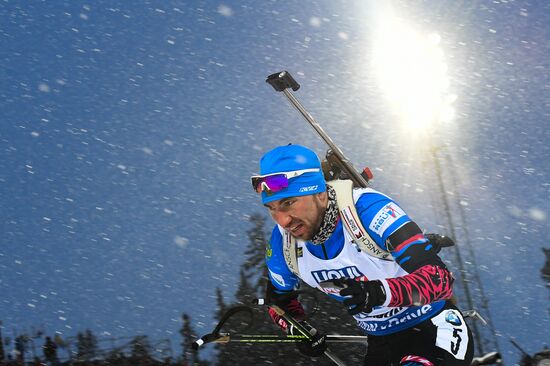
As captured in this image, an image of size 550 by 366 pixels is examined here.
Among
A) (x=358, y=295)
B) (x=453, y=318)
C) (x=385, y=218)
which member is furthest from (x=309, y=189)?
(x=453, y=318)

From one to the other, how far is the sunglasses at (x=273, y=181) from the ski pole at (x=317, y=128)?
591mm

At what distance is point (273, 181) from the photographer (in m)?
3.32

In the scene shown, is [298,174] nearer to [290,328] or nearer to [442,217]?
[290,328]

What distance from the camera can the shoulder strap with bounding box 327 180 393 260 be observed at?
10.7ft

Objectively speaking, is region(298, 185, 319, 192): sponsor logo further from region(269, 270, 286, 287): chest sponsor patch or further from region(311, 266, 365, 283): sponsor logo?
region(269, 270, 286, 287): chest sponsor patch

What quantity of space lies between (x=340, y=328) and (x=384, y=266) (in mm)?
21664

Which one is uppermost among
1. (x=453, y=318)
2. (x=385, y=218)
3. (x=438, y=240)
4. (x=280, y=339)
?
(x=385, y=218)

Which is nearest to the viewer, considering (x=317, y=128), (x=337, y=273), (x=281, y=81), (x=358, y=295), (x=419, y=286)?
(x=358, y=295)

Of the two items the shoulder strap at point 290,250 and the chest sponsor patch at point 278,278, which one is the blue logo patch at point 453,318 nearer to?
the shoulder strap at point 290,250

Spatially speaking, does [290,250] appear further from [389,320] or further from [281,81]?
[281,81]

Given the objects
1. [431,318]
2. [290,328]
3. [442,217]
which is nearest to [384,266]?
[431,318]

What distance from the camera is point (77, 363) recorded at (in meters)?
14.4

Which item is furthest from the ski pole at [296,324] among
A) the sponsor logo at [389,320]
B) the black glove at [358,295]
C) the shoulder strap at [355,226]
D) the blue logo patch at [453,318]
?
the black glove at [358,295]

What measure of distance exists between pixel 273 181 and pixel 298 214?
23 centimetres
